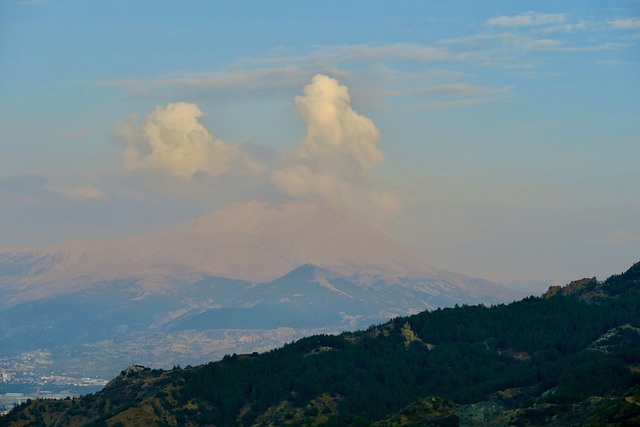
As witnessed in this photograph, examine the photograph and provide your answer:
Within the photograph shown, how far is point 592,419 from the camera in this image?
198m

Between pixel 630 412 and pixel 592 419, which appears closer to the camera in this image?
pixel 630 412

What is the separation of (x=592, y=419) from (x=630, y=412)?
12835 millimetres

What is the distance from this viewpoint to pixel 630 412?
7328 inches
